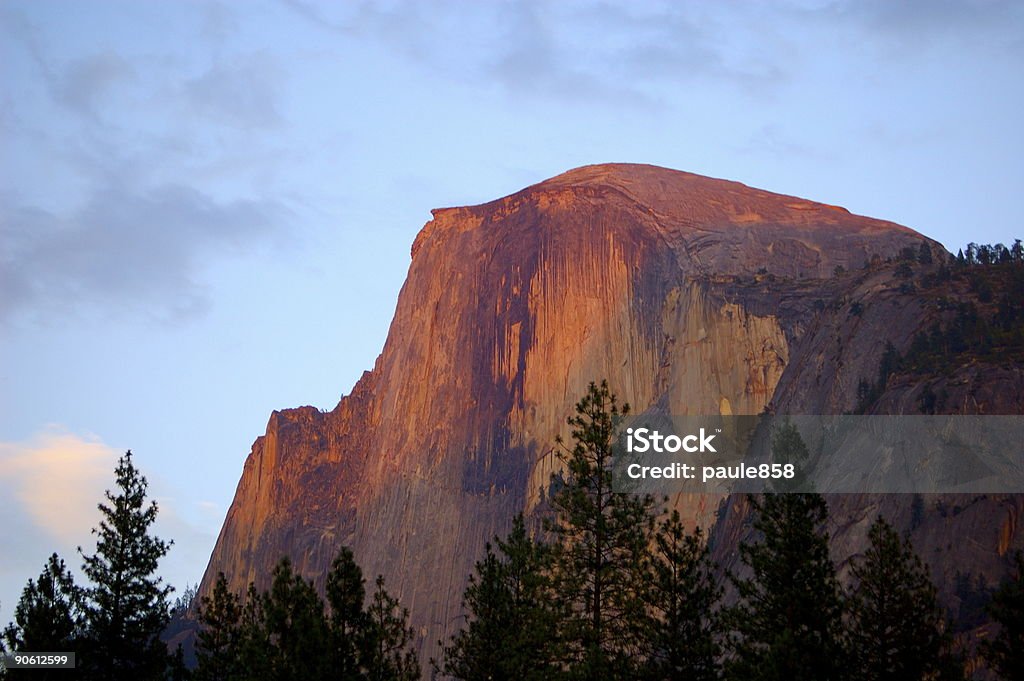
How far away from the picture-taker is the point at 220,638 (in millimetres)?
50594

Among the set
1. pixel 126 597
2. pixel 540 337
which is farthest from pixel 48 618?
pixel 540 337

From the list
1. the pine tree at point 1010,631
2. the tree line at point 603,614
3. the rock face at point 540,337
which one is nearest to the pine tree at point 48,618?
the tree line at point 603,614

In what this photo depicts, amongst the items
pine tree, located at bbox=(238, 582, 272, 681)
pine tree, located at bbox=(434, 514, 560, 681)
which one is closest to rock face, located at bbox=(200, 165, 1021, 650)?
pine tree, located at bbox=(434, 514, 560, 681)

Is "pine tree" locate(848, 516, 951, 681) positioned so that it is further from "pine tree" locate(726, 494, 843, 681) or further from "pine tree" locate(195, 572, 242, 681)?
"pine tree" locate(195, 572, 242, 681)

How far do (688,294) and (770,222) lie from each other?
15.4m

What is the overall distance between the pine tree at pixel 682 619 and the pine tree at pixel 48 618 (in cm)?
2010

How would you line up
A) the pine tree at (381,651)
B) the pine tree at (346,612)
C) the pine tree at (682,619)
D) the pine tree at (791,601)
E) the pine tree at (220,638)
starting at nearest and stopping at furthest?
the pine tree at (791,601) → the pine tree at (682,619) → the pine tree at (346,612) → the pine tree at (381,651) → the pine tree at (220,638)

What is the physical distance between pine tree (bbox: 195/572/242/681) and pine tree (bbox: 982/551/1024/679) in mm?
25775

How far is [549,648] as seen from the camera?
44.3m

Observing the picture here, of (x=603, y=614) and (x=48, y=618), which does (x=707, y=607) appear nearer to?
(x=603, y=614)

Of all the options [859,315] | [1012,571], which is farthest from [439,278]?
[1012,571]

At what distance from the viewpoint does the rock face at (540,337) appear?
118 metres

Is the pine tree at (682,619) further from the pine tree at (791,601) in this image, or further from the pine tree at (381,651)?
the pine tree at (381,651)

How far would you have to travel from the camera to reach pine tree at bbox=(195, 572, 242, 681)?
4894 centimetres
